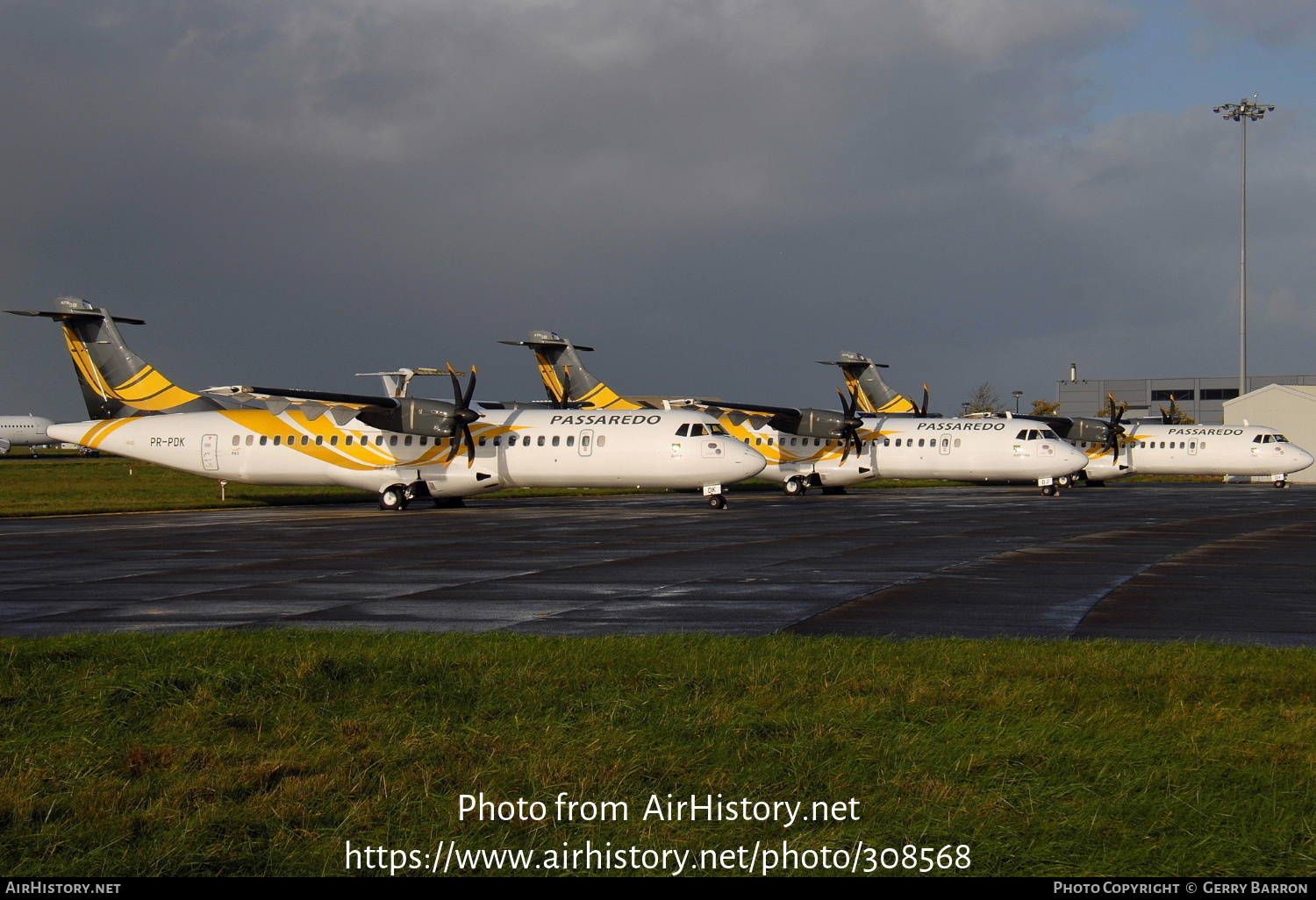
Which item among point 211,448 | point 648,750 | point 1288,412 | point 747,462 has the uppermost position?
point 1288,412

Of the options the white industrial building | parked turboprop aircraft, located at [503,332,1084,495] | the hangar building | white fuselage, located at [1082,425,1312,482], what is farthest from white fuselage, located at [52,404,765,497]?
the hangar building

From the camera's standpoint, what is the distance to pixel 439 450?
37.5 metres

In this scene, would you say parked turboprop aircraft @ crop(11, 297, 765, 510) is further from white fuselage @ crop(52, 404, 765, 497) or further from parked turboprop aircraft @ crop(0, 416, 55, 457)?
parked turboprop aircraft @ crop(0, 416, 55, 457)

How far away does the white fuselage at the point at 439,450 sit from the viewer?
35.8 m

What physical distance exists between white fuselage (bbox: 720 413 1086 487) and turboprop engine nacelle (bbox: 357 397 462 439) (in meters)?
14.4

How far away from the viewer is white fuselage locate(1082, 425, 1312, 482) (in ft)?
182

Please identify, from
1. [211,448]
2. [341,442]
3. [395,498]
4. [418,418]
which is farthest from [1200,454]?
[211,448]

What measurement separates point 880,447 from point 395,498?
69.7 feet

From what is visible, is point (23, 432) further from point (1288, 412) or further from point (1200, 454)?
point (1288, 412)

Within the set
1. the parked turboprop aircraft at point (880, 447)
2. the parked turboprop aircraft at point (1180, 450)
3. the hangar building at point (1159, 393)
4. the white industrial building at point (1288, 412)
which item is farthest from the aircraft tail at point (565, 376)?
the hangar building at point (1159, 393)

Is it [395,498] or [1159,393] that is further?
[1159,393]

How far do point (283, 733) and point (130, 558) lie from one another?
1560 centimetres

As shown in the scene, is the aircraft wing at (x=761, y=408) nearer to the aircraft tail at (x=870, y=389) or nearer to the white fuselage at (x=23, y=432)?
the aircraft tail at (x=870, y=389)

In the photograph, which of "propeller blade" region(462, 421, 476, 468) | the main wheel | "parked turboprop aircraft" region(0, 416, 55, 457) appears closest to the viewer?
"propeller blade" region(462, 421, 476, 468)
